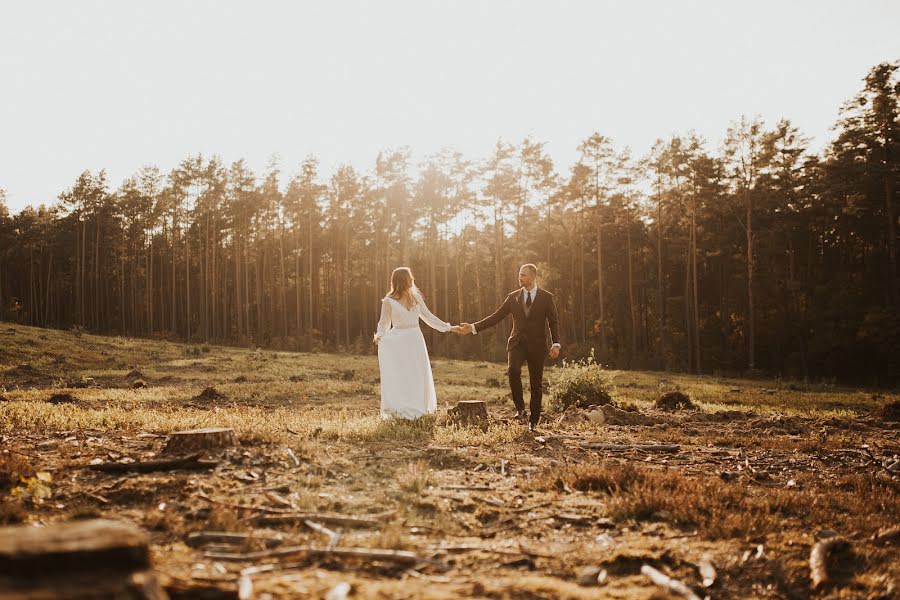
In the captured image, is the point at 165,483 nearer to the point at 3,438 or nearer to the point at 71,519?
the point at 71,519

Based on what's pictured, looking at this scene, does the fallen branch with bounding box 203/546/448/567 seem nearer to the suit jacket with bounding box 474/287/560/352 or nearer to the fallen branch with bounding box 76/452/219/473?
the fallen branch with bounding box 76/452/219/473

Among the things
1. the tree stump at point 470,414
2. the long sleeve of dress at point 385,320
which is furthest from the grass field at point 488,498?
the long sleeve of dress at point 385,320

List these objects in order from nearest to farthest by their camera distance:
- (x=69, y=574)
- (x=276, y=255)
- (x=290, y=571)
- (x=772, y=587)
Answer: (x=69, y=574), (x=290, y=571), (x=772, y=587), (x=276, y=255)

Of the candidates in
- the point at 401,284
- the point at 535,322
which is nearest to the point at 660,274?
the point at 535,322

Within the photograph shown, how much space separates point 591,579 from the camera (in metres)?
3.94

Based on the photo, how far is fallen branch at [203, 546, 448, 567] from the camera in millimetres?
3971

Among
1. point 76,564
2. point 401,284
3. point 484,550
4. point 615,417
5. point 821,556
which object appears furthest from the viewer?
point 615,417

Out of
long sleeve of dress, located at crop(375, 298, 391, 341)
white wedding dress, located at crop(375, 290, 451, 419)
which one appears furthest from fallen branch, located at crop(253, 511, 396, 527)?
long sleeve of dress, located at crop(375, 298, 391, 341)

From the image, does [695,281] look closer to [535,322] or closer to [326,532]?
[535,322]

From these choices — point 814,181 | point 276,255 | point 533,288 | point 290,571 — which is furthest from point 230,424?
point 276,255

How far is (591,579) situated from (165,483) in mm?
4439

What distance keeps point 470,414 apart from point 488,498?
18.3ft

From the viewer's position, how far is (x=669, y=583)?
3781 mm

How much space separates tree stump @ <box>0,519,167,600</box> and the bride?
8.62 m
